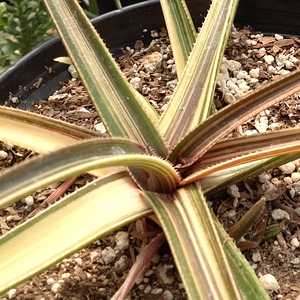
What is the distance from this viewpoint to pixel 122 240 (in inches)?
36.7

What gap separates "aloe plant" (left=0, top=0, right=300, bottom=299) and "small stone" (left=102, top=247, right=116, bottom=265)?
0.12 m

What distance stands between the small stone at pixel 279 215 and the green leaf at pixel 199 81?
0.17 meters

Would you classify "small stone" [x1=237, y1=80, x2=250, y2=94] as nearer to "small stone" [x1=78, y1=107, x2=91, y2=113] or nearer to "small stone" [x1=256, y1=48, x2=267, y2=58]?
"small stone" [x1=256, y1=48, x2=267, y2=58]

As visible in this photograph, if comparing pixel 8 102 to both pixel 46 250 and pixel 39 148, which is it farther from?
pixel 46 250

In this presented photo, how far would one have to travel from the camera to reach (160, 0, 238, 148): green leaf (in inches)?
35.1

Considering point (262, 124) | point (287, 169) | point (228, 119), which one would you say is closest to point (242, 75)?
point (262, 124)

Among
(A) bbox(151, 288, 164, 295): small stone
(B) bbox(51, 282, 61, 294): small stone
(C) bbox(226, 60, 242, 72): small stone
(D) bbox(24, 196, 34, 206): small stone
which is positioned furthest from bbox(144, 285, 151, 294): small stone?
(C) bbox(226, 60, 242, 72): small stone

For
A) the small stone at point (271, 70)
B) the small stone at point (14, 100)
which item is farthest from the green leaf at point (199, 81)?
the small stone at point (14, 100)

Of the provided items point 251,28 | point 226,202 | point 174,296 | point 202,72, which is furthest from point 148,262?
point 251,28

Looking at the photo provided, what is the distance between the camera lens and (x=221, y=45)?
3.09 feet

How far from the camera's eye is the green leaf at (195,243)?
686mm

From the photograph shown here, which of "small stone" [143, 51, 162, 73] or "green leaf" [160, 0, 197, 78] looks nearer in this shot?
"green leaf" [160, 0, 197, 78]

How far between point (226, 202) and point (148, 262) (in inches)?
6.1

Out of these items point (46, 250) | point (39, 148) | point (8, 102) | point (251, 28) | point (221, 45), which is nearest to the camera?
point (46, 250)
